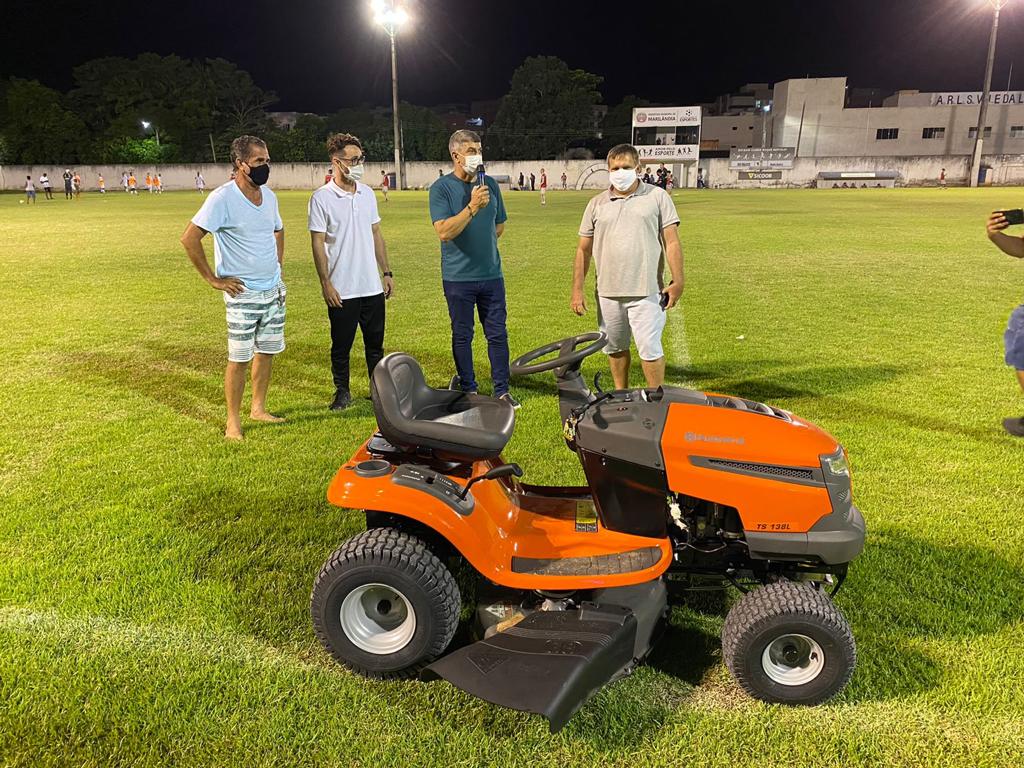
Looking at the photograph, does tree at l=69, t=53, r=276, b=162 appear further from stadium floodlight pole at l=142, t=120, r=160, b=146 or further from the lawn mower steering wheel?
the lawn mower steering wheel

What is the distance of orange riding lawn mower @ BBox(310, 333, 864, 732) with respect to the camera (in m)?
2.52

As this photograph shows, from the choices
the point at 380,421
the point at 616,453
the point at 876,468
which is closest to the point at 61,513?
the point at 380,421

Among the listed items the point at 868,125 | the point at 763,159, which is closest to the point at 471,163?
the point at 763,159

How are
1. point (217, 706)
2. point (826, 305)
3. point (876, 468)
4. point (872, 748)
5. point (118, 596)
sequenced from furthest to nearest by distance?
point (826, 305), point (876, 468), point (118, 596), point (217, 706), point (872, 748)

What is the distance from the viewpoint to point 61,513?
4133 mm

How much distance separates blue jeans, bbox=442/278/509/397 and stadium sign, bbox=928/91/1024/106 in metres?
83.1

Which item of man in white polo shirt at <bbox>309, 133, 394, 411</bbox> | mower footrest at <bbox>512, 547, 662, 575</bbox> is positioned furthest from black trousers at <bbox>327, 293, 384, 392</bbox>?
mower footrest at <bbox>512, 547, 662, 575</bbox>

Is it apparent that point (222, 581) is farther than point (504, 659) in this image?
Yes

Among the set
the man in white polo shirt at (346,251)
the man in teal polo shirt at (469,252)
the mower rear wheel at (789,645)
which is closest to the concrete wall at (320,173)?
the man in white polo shirt at (346,251)

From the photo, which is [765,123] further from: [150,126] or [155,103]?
[155,103]

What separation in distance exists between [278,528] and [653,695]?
2245 mm

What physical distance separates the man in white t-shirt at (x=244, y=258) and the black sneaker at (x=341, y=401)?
0.74 m

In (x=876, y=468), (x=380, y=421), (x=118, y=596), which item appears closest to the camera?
(x=380, y=421)

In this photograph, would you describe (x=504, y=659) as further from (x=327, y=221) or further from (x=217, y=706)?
(x=327, y=221)
